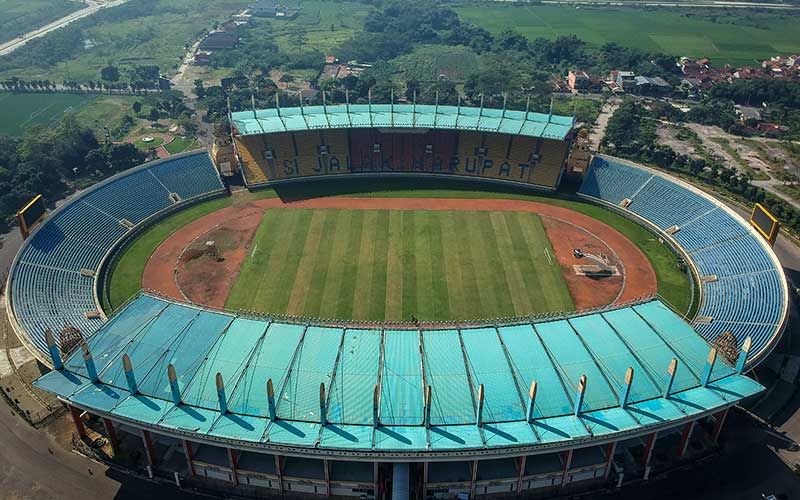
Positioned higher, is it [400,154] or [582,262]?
[400,154]

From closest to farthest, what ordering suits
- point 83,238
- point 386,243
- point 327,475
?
1. point 327,475
2. point 83,238
3. point 386,243

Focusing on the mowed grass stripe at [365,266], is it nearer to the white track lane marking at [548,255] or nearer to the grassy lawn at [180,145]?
the white track lane marking at [548,255]

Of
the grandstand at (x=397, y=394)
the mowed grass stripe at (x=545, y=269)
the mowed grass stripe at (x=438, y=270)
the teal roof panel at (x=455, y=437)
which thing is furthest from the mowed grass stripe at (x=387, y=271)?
the teal roof panel at (x=455, y=437)

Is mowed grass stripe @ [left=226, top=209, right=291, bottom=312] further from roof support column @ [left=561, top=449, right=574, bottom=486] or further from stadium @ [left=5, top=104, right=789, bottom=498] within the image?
roof support column @ [left=561, top=449, right=574, bottom=486]

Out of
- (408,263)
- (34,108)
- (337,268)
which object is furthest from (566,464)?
(34,108)

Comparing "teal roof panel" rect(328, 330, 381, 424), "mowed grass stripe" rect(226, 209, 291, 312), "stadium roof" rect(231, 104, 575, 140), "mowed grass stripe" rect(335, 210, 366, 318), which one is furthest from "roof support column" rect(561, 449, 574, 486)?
"stadium roof" rect(231, 104, 575, 140)

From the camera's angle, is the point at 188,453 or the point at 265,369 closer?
the point at 188,453

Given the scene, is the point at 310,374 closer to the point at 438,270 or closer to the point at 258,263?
the point at 438,270
